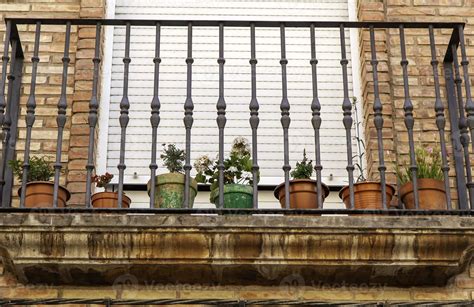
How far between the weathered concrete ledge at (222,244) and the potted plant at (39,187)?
49 cm

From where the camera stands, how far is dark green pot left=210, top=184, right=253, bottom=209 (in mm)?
7383

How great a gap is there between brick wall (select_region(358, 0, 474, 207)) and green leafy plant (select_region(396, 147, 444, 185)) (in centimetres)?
22

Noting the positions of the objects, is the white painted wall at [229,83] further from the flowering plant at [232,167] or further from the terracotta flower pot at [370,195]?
the terracotta flower pot at [370,195]

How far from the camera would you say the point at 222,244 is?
22.6 ft

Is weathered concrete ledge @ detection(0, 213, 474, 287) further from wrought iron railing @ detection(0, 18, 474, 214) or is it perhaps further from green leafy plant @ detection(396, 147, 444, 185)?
green leafy plant @ detection(396, 147, 444, 185)

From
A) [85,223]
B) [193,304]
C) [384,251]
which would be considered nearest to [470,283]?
[384,251]

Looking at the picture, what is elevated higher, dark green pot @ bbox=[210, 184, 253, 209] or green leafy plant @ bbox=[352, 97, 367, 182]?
green leafy plant @ bbox=[352, 97, 367, 182]

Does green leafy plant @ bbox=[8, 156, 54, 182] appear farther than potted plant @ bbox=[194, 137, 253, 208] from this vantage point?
Yes

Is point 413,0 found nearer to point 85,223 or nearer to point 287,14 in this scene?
point 287,14

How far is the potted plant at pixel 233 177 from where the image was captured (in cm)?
740

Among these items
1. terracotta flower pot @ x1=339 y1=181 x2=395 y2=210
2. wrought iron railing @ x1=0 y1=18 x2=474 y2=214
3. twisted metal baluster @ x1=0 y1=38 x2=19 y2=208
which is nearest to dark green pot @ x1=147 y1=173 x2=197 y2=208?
wrought iron railing @ x1=0 y1=18 x2=474 y2=214

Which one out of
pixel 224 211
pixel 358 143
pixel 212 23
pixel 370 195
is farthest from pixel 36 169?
pixel 358 143

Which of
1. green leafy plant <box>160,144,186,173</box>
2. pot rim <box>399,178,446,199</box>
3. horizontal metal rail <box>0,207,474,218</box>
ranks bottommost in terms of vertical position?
horizontal metal rail <box>0,207,474,218</box>

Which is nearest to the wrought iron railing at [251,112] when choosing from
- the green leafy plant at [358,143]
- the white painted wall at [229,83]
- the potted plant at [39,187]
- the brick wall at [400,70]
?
the potted plant at [39,187]
